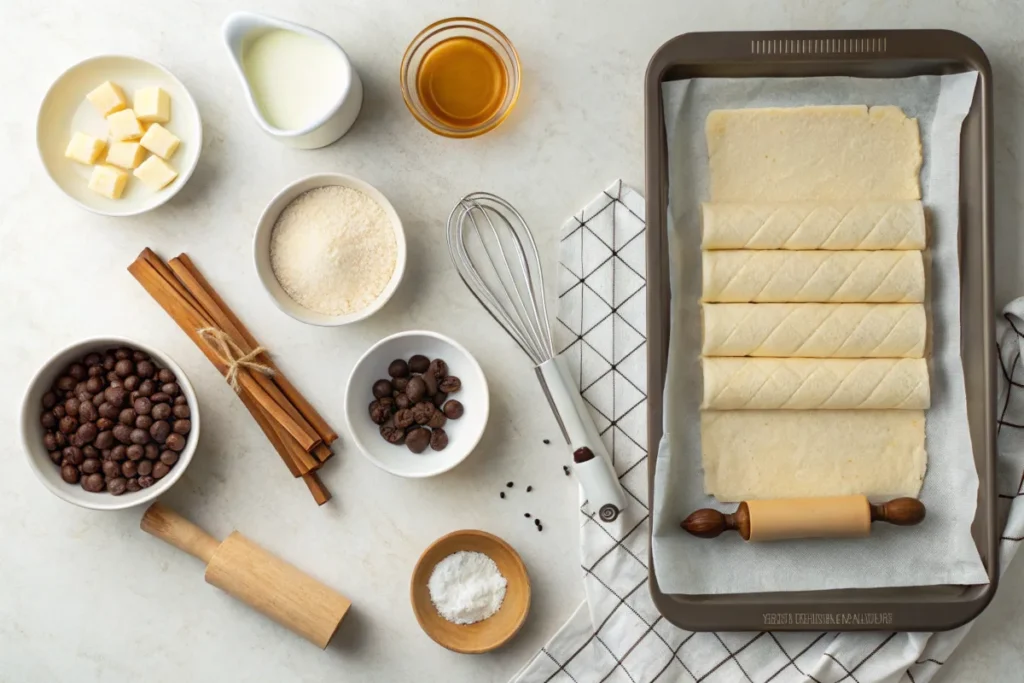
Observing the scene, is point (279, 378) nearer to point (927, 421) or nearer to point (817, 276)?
point (817, 276)

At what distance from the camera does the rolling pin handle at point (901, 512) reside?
1.61 metres

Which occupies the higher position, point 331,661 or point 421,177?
point 421,177

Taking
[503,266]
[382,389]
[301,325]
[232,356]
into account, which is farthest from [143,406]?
[503,266]

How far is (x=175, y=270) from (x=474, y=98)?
28.4 inches

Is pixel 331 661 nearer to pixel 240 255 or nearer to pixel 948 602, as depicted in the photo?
pixel 240 255

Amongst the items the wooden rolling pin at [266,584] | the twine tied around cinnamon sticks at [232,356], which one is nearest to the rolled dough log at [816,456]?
the wooden rolling pin at [266,584]

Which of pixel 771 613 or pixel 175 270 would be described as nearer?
pixel 771 613

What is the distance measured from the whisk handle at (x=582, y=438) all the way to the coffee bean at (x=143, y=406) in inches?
30.6

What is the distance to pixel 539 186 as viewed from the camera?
5.92ft

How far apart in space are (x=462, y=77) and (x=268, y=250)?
1.77 feet

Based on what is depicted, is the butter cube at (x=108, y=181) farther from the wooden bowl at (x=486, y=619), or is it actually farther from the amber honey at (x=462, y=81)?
the wooden bowl at (x=486, y=619)

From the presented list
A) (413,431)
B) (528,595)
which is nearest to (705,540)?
A: (528,595)

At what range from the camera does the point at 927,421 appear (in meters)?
1.71

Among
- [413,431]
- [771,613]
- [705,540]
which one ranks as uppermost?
[413,431]
